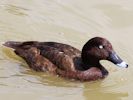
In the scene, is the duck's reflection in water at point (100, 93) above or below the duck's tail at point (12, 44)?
below

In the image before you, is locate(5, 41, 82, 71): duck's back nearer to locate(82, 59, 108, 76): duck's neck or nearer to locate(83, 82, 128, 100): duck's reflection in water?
locate(82, 59, 108, 76): duck's neck

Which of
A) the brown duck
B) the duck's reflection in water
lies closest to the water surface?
the duck's reflection in water

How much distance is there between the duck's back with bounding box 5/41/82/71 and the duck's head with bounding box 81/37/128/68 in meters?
0.16

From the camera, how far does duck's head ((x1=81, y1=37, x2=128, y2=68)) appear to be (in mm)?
7531

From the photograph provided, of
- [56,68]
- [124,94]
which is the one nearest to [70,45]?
[56,68]

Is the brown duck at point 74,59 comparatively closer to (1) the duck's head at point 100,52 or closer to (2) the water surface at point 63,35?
(1) the duck's head at point 100,52

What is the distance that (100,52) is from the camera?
7.59m

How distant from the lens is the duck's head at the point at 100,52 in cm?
753

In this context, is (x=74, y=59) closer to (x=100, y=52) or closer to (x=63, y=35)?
(x=100, y=52)

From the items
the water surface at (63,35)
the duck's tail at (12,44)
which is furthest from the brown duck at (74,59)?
the duck's tail at (12,44)

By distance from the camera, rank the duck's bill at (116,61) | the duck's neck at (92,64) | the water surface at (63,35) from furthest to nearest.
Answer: the duck's neck at (92,64)
the duck's bill at (116,61)
the water surface at (63,35)

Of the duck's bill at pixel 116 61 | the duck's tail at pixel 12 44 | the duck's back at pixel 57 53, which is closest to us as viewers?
the duck's bill at pixel 116 61

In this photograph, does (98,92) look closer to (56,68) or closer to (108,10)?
(56,68)

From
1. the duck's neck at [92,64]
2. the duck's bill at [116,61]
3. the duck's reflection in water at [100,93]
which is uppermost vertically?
the duck's bill at [116,61]
